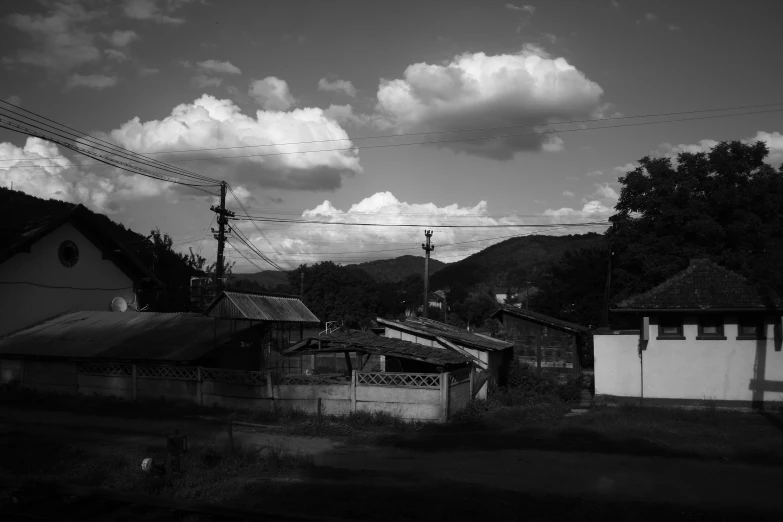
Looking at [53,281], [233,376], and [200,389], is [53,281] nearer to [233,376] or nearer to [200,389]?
[200,389]

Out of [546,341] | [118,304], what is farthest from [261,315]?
[546,341]

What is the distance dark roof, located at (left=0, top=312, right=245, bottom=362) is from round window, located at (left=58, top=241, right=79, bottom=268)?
104 inches

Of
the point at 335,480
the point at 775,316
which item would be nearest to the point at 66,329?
the point at 335,480

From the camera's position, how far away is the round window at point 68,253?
2779cm

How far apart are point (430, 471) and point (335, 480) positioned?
2093 millimetres

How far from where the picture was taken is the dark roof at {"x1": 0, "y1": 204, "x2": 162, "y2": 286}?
25172mm

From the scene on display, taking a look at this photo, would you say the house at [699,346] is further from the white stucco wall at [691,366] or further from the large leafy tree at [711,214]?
the large leafy tree at [711,214]

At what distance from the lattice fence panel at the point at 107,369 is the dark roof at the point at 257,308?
347 centimetres

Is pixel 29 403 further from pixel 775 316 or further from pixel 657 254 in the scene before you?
pixel 657 254

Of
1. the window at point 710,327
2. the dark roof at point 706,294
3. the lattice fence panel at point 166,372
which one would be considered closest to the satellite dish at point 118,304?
the lattice fence panel at point 166,372

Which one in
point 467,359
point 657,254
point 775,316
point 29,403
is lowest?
point 29,403

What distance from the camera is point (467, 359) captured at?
2012 cm

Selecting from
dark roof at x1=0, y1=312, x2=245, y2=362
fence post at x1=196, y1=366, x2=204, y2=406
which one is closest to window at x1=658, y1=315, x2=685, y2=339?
fence post at x1=196, y1=366, x2=204, y2=406

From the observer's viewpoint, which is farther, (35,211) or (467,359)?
(35,211)
